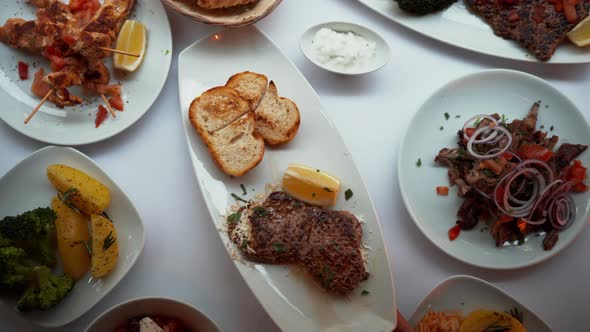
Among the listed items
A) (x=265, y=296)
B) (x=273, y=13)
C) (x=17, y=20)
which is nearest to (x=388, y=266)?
(x=265, y=296)

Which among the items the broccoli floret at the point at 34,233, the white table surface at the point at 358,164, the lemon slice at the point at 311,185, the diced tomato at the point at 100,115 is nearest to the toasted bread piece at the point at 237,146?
the lemon slice at the point at 311,185

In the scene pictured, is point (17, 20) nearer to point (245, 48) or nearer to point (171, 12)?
point (171, 12)

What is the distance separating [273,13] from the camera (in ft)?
10.4

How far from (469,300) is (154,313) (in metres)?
1.67

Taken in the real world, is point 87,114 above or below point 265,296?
above

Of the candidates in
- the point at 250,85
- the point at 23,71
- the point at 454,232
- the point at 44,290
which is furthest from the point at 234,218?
the point at 23,71

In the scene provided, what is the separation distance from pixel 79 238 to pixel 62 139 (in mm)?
604

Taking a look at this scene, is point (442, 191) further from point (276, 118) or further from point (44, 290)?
point (44, 290)

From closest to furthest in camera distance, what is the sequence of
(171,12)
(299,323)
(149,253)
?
(299,323), (149,253), (171,12)

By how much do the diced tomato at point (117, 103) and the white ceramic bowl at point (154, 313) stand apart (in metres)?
1.13

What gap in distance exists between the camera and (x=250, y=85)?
2.82 meters

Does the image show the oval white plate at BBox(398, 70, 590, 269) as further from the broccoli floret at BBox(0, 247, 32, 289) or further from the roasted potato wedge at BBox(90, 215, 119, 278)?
the broccoli floret at BBox(0, 247, 32, 289)

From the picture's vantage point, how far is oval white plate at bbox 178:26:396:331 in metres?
2.54

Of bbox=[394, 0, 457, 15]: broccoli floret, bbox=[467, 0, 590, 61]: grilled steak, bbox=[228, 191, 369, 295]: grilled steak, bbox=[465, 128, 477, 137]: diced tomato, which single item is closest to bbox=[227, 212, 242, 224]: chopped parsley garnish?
bbox=[228, 191, 369, 295]: grilled steak
